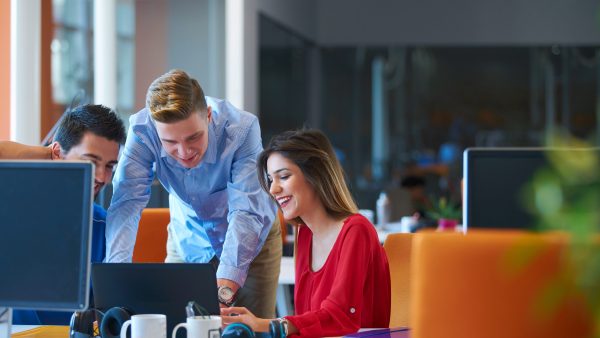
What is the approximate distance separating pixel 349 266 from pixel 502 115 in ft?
31.3

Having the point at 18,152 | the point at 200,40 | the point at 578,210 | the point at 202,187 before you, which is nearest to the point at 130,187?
the point at 202,187

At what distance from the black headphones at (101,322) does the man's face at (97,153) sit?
1.85 feet

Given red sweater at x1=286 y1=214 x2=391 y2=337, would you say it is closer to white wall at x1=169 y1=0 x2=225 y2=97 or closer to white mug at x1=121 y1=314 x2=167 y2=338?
white mug at x1=121 y1=314 x2=167 y2=338

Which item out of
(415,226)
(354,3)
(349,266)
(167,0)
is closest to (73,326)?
(349,266)

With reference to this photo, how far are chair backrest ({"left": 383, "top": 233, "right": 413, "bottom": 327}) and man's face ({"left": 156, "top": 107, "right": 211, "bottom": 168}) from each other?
A: 0.65 meters

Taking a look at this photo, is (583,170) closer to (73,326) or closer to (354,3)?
(73,326)

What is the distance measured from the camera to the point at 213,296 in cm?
203

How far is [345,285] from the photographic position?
95.7 inches

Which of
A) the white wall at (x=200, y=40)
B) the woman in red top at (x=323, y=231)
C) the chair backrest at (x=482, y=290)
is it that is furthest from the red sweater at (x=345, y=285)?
the white wall at (x=200, y=40)

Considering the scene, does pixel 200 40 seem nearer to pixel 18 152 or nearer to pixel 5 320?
pixel 18 152

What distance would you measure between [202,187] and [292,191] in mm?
543

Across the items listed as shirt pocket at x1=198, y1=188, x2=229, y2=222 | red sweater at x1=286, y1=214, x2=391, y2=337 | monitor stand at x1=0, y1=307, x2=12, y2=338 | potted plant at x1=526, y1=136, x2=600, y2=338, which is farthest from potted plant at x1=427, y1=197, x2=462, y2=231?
potted plant at x1=526, y1=136, x2=600, y2=338

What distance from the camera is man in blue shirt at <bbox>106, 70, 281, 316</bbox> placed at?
2717 millimetres

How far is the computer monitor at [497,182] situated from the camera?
2.09 meters
